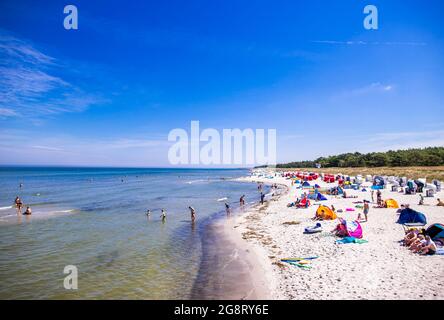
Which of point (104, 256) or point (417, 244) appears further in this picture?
point (104, 256)

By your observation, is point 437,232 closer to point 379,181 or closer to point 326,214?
point 326,214

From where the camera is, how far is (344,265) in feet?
42.3

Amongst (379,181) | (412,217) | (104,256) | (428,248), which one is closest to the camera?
(428,248)

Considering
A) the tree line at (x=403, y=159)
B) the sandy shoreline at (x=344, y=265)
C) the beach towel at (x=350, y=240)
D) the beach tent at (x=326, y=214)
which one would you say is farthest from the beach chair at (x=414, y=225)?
the tree line at (x=403, y=159)

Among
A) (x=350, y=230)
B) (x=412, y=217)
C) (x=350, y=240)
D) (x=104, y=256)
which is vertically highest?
(x=412, y=217)

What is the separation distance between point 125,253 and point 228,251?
679cm

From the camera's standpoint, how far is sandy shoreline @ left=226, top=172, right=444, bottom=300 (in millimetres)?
10219

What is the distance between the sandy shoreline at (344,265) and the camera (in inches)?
402

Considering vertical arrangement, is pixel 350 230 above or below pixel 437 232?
below

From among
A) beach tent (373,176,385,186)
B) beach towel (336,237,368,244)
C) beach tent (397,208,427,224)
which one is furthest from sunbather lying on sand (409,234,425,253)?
beach tent (373,176,385,186)

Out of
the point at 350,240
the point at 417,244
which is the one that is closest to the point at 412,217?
the point at 417,244

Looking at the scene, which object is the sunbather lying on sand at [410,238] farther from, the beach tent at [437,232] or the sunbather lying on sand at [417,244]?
the beach tent at [437,232]

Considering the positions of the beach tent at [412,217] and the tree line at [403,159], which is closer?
the beach tent at [412,217]

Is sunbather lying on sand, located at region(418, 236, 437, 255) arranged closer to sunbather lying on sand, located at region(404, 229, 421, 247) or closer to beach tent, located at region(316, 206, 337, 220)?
sunbather lying on sand, located at region(404, 229, 421, 247)
